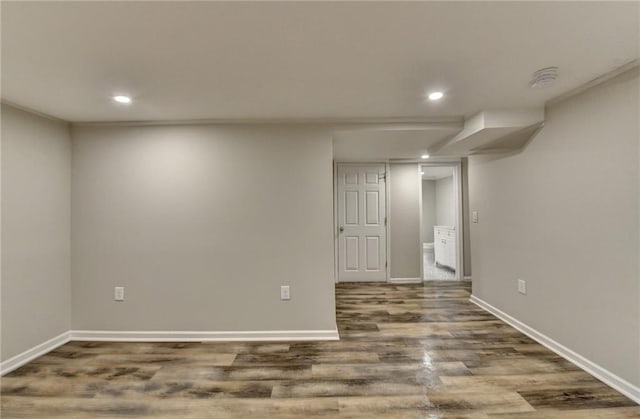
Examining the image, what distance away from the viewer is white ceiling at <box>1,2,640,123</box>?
1320 mm

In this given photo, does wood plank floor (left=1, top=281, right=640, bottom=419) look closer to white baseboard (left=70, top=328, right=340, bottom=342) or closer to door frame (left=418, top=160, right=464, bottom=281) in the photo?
white baseboard (left=70, top=328, right=340, bottom=342)

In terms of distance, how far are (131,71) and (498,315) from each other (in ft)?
13.6

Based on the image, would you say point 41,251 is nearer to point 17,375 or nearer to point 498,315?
point 17,375

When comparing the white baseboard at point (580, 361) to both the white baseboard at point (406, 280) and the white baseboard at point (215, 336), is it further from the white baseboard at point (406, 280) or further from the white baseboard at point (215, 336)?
the white baseboard at point (215, 336)

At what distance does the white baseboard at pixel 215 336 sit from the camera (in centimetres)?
283

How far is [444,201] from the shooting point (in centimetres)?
854

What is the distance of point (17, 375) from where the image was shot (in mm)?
2232

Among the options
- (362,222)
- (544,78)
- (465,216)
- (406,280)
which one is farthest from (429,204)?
(544,78)

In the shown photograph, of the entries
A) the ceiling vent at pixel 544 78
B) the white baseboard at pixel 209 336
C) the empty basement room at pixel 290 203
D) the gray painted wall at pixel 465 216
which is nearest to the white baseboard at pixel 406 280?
the gray painted wall at pixel 465 216

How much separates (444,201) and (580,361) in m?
6.62

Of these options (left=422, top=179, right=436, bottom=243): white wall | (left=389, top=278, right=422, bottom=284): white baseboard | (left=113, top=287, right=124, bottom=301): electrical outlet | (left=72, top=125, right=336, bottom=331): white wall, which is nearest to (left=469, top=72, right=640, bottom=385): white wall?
(left=389, top=278, right=422, bottom=284): white baseboard

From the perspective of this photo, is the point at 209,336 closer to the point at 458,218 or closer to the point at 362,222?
the point at 362,222

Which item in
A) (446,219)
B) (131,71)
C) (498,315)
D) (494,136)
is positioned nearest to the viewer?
(131,71)

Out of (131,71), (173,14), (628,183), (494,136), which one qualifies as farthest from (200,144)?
(628,183)
